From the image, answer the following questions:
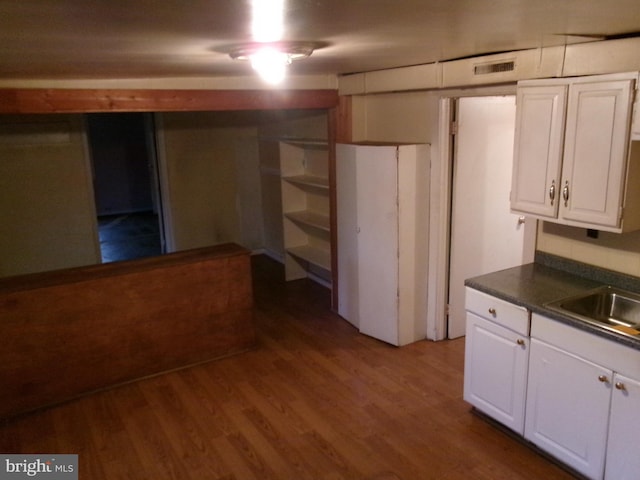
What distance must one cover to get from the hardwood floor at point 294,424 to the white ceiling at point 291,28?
2131mm

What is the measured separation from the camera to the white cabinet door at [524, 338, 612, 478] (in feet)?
7.92

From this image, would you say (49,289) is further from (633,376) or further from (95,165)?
(95,165)

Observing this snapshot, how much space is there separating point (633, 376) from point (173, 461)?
2.36m

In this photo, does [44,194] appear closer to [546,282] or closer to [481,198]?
[481,198]

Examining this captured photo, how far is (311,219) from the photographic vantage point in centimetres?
551

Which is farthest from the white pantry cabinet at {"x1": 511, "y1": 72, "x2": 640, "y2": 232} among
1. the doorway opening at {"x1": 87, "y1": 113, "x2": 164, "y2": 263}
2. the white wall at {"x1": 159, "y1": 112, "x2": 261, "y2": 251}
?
the doorway opening at {"x1": 87, "y1": 113, "x2": 164, "y2": 263}

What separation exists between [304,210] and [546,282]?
330cm

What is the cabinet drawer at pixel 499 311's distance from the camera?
2725 millimetres

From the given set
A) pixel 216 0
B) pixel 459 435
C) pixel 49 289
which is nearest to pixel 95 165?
pixel 49 289

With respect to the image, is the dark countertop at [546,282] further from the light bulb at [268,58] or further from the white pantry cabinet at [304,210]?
the white pantry cabinet at [304,210]

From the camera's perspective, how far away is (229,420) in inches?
128

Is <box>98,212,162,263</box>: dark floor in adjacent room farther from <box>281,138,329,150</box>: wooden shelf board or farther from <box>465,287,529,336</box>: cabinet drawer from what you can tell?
<box>465,287,529,336</box>: cabinet drawer

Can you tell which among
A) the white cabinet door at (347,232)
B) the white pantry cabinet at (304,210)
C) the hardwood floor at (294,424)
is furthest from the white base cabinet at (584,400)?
the white pantry cabinet at (304,210)

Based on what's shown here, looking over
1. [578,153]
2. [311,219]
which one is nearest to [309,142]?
[311,219]
